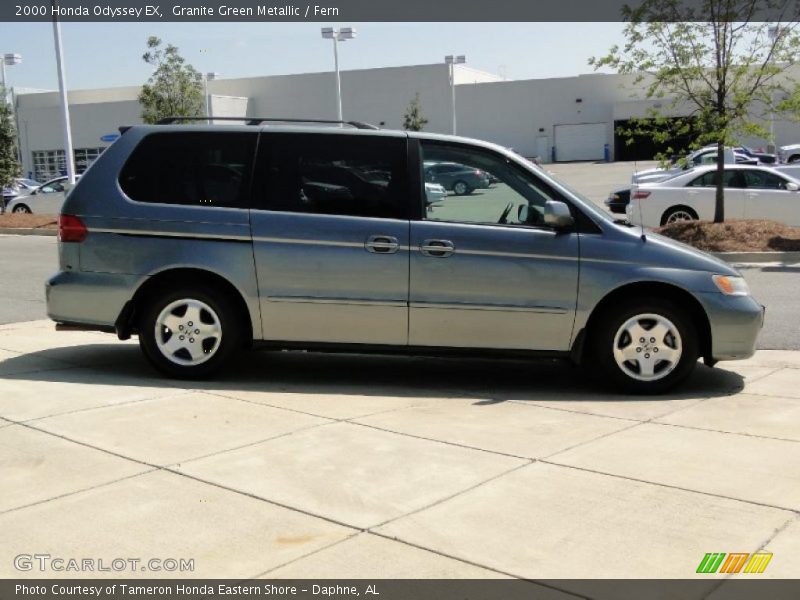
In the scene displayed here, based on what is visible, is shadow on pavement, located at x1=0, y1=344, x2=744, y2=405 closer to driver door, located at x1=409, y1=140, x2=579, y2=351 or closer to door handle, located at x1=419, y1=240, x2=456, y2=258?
driver door, located at x1=409, y1=140, x2=579, y2=351

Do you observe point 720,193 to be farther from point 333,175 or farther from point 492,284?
point 333,175

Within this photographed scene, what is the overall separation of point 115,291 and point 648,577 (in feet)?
15.0

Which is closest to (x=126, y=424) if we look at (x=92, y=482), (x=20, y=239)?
(x=92, y=482)

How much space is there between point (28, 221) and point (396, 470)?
2318cm

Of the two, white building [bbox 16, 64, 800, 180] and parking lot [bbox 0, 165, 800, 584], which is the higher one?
white building [bbox 16, 64, 800, 180]

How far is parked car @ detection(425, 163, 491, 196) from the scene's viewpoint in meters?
6.60

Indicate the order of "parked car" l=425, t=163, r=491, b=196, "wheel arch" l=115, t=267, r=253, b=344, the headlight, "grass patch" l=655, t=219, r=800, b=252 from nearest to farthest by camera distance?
"parked car" l=425, t=163, r=491, b=196
the headlight
"wheel arch" l=115, t=267, r=253, b=344
"grass patch" l=655, t=219, r=800, b=252

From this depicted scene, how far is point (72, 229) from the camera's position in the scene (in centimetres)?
694

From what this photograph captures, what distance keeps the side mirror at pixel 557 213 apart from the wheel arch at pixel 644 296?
2.00 feet

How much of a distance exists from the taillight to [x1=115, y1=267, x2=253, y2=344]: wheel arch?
592 millimetres

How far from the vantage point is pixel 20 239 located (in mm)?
22453

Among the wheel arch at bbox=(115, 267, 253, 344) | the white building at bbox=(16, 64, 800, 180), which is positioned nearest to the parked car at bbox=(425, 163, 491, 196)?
the wheel arch at bbox=(115, 267, 253, 344)

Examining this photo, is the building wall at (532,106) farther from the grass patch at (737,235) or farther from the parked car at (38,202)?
the grass patch at (737,235)

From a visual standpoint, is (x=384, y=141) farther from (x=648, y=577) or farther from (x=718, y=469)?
(x=648, y=577)
